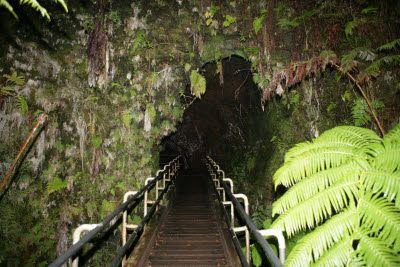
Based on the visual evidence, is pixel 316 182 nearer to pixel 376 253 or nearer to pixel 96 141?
pixel 376 253

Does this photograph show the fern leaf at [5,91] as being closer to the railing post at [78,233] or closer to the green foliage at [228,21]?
the railing post at [78,233]

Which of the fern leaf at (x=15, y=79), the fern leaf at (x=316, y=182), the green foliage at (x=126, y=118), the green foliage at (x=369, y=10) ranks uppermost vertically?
the green foliage at (x=369, y=10)

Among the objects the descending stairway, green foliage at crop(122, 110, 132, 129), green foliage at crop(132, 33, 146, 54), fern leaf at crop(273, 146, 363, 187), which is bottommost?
the descending stairway

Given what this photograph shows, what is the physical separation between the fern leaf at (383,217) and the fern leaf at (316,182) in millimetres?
244

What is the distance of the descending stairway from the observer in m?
3.03

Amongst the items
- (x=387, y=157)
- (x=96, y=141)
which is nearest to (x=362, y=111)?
(x=387, y=157)

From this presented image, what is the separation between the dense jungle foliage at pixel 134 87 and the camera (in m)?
4.52

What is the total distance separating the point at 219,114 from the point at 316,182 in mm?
12086

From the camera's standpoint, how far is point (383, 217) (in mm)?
1507

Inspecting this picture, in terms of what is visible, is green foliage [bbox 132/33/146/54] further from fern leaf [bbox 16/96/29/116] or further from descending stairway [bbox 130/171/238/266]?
descending stairway [bbox 130/171/238/266]

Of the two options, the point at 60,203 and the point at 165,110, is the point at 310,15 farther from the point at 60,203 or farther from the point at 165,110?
the point at 60,203

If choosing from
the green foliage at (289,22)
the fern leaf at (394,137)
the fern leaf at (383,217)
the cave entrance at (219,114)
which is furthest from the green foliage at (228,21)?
the fern leaf at (383,217)

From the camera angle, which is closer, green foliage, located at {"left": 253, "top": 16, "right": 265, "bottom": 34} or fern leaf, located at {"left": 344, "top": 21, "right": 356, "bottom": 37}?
fern leaf, located at {"left": 344, "top": 21, "right": 356, "bottom": 37}

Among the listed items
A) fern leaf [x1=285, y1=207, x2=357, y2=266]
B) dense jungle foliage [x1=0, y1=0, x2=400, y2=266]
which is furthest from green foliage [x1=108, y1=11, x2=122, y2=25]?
fern leaf [x1=285, y1=207, x2=357, y2=266]
